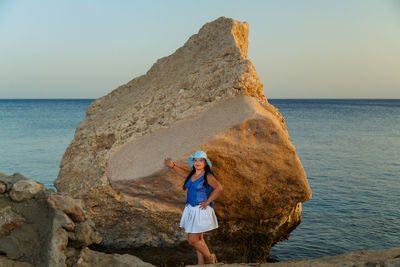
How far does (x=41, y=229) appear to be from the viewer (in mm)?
4035

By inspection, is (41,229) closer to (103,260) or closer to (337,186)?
(103,260)

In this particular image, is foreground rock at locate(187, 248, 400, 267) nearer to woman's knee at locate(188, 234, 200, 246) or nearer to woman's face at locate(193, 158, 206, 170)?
woman's knee at locate(188, 234, 200, 246)

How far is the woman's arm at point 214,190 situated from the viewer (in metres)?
4.51

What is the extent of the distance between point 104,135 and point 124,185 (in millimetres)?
1525

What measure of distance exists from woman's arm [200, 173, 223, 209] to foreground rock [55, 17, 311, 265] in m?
0.54

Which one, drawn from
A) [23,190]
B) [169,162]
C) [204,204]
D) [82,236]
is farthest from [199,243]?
[23,190]

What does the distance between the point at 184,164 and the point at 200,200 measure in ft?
2.20

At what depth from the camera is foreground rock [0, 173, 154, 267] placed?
3863 mm

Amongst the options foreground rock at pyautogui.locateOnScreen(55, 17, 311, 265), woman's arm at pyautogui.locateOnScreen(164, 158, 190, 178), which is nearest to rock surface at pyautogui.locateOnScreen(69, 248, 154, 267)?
foreground rock at pyautogui.locateOnScreen(55, 17, 311, 265)

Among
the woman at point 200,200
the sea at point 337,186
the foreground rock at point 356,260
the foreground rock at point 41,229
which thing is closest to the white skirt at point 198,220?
the woman at point 200,200

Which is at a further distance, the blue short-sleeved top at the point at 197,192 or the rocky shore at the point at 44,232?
the blue short-sleeved top at the point at 197,192

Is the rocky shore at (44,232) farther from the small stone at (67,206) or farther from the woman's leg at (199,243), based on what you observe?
the woman's leg at (199,243)

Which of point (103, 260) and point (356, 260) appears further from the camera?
point (356, 260)

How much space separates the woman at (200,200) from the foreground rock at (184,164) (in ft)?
1.42
